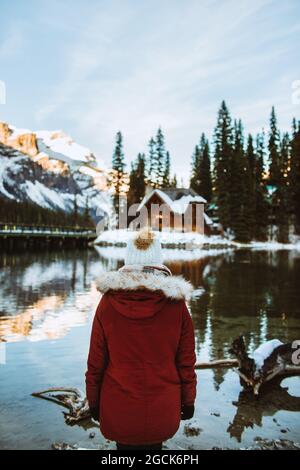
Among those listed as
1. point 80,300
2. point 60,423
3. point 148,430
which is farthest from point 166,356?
point 80,300

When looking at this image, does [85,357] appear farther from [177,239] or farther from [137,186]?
[137,186]

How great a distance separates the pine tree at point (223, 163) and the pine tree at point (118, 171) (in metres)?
16.9

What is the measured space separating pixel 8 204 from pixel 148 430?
12956 centimetres

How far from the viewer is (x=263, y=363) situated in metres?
6.84

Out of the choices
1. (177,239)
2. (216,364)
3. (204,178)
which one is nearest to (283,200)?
(204,178)

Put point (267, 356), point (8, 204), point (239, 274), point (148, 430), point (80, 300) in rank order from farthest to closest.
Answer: point (8, 204)
point (239, 274)
point (80, 300)
point (267, 356)
point (148, 430)

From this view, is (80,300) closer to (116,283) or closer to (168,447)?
(168,447)

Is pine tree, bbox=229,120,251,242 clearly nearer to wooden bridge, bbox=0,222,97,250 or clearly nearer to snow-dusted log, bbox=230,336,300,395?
wooden bridge, bbox=0,222,97,250

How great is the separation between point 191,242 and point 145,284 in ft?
175

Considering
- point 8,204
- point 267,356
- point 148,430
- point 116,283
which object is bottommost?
point 267,356

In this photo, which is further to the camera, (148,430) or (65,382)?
(65,382)

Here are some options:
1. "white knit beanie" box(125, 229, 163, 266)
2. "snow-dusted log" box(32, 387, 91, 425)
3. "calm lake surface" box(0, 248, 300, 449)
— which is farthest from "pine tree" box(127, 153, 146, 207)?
"white knit beanie" box(125, 229, 163, 266)

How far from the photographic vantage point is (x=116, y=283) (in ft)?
9.71

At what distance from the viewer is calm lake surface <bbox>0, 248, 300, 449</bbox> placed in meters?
5.20
